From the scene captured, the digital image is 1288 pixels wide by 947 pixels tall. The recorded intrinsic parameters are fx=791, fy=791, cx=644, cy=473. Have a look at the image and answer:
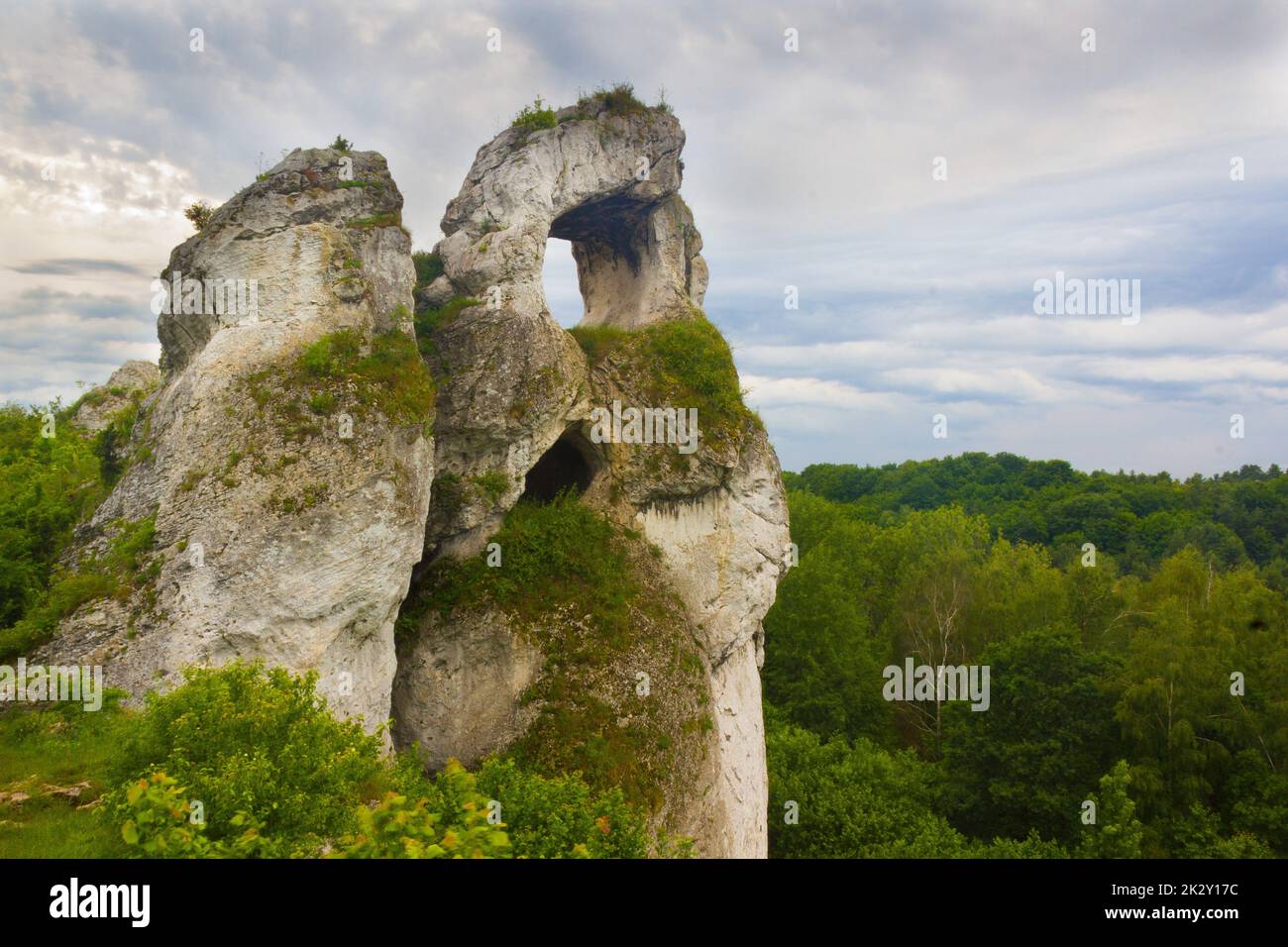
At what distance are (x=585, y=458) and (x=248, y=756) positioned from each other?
13765 mm

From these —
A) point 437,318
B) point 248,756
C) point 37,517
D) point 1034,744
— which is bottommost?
point 1034,744

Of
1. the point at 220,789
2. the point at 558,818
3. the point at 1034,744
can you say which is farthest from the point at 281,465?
the point at 1034,744

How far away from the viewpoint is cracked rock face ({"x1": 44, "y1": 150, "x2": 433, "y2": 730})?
12547mm

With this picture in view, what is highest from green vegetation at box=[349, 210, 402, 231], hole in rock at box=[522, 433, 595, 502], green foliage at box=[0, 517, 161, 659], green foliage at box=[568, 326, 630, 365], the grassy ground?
green vegetation at box=[349, 210, 402, 231]

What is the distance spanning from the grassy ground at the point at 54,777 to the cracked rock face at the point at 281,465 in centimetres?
89

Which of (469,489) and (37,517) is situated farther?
(469,489)

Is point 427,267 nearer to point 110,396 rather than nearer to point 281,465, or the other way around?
point 281,465

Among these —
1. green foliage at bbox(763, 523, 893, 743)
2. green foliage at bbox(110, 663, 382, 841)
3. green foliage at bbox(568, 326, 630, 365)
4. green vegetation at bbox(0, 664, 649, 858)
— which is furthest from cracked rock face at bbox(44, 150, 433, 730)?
green foliage at bbox(763, 523, 893, 743)

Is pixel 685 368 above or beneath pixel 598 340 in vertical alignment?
beneath

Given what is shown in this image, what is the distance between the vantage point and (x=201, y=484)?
1331 centimetres

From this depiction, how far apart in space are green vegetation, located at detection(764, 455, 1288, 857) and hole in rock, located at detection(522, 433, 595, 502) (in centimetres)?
1076

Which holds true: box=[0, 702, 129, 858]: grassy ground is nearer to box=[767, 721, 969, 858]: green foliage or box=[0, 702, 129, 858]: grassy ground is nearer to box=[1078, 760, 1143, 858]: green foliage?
box=[767, 721, 969, 858]: green foliage

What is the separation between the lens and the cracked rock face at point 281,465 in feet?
41.2

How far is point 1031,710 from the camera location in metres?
23.8
